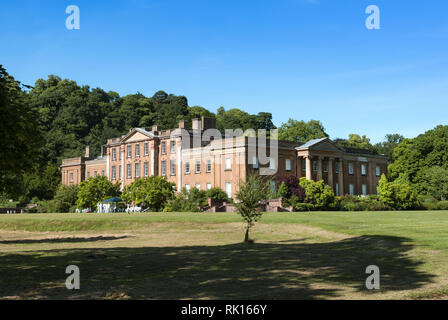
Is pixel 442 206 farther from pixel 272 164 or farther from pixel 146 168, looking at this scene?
pixel 146 168

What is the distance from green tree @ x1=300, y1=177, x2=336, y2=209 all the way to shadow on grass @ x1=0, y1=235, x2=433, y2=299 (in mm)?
29307

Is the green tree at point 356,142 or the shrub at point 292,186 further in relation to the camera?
the green tree at point 356,142

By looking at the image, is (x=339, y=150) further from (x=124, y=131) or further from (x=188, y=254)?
(x=124, y=131)

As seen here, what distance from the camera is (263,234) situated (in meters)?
27.8

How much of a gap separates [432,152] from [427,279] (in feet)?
225

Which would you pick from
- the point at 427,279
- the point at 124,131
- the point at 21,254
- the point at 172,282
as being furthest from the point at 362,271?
the point at 124,131

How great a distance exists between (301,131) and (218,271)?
256ft

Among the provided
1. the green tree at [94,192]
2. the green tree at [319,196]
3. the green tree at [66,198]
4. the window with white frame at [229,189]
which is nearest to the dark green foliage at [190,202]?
the window with white frame at [229,189]

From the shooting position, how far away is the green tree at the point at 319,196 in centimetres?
5053

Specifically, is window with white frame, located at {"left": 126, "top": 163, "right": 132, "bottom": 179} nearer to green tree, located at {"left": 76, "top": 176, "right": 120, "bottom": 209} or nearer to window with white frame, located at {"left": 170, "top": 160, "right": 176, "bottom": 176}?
green tree, located at {"left": 76, "top": 176, "right": 120, "bottom": 209}

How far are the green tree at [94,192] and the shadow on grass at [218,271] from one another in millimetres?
43602

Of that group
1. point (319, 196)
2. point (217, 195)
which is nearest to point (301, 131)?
point (319, 196)

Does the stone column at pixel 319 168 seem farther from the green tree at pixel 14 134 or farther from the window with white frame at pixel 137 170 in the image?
the green tree at pixel 14 134

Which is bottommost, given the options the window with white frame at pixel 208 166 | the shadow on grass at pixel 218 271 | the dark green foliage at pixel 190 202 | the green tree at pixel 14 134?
the shadow on grass at pixel 218 271
